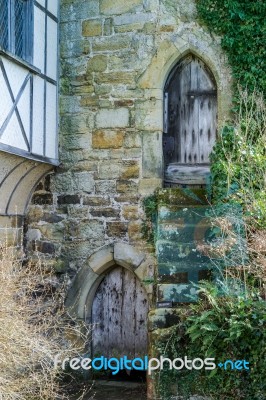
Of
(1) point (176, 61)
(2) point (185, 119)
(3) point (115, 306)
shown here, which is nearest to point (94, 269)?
(3) point (115, 306)

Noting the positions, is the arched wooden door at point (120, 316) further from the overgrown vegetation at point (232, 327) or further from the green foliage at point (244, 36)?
the green foliage at point (244, 36)

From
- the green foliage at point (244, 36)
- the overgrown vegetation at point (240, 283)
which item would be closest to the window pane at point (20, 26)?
the green foliage at point (244, 36)

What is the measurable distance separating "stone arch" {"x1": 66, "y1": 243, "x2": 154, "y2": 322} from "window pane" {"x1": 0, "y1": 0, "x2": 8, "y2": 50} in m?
2.94

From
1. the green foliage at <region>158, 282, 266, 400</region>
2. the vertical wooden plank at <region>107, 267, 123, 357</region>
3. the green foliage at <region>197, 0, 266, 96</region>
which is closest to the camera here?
the green foliage at <region>158, 282, 266, 400</region>

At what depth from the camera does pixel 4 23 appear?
757 centimetres

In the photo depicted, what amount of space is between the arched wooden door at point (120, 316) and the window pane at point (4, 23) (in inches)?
131

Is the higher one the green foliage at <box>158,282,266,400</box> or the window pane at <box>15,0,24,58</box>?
the window pane at <box>15,0,24,58</box>

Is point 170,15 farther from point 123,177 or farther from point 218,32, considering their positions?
point 123,177

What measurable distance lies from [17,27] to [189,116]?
258 centimetres

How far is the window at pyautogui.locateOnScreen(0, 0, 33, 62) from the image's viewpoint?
7531 millimetres

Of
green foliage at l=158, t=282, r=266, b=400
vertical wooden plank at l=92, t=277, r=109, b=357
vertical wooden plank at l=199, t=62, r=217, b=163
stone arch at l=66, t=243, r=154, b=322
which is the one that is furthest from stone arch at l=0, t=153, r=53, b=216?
green foliage at l=158, t=282, r=266, b=400

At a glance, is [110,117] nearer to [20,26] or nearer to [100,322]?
[20,26]

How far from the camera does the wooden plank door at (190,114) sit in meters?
8.84

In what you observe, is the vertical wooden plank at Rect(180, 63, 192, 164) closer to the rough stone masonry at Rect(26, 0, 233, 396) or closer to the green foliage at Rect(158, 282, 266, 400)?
the rough stone masonry at Rect(26, 0, 233, 396)
